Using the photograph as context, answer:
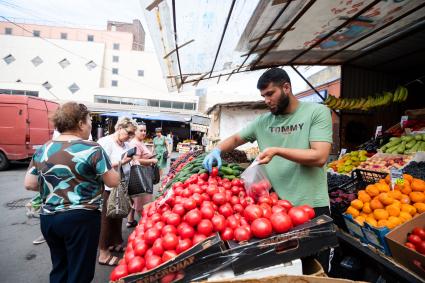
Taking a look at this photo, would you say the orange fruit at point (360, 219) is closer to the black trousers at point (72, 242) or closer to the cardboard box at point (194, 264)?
the cardboard box at point (194, 264)

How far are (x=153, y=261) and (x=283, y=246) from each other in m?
0.78

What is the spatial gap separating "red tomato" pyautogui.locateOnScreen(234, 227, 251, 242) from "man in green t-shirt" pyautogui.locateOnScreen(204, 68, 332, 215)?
544mm

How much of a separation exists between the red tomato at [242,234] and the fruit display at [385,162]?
3.58 m

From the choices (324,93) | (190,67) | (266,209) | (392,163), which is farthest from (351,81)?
(266,209)

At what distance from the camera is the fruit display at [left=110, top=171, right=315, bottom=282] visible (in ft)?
5.09

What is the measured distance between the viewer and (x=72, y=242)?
2.33 metres

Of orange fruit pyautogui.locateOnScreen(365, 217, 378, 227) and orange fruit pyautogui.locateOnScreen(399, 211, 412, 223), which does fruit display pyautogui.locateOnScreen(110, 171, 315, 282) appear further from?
orange fruit pyautogui.locateOnScreen(399, 211, 412, 223)

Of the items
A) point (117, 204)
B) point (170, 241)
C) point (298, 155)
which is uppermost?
point (298, 155)

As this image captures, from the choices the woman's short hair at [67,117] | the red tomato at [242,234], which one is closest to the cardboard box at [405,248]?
the red tomato at [242,234]

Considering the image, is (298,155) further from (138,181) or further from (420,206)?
(138,181)

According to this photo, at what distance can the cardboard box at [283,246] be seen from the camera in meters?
1.46

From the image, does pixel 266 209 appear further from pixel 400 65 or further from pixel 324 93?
pixel 324 93

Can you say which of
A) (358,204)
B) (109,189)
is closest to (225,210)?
(358,204)

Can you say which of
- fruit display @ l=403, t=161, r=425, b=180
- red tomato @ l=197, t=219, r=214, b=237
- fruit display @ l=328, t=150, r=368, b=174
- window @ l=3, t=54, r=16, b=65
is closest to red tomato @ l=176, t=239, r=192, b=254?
red tomato @ l=197, t=219, r=214, b=237
